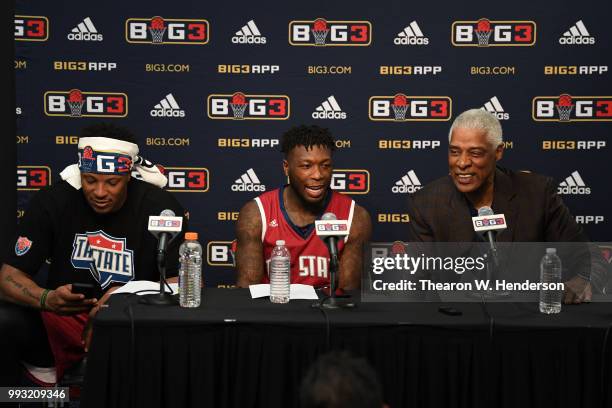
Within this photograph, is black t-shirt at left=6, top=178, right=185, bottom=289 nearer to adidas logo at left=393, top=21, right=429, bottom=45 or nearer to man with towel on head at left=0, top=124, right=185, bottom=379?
man with towel on head at left=0, top=124, right=185, bottom=379

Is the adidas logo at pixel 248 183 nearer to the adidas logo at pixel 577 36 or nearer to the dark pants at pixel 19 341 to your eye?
the dark pants at pixel 19 341

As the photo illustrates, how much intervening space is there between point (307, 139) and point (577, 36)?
6.54 feet

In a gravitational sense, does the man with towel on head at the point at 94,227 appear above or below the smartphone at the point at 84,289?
above

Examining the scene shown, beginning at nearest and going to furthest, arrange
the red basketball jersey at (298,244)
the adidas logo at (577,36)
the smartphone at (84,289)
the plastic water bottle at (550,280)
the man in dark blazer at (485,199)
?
the plastic water bottle at (550,280)
the smartphone at (84,289)
the man in dark blazer at (485,199)
the red basketball jersey at (298,244)
the adidas logo at (577,36)

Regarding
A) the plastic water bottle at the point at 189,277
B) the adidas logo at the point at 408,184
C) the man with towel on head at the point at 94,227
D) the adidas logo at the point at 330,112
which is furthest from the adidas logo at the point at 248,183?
the plastic water bottle at the point at 189,277

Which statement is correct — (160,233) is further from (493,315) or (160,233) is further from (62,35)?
(62,35)

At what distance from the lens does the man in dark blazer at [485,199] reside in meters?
3.42

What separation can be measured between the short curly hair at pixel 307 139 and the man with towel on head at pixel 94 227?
0.65 m

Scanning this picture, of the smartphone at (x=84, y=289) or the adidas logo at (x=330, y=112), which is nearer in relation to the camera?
the smartphone at (x=84, y=289)

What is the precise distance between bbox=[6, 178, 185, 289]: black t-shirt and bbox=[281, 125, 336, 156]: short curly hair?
74 centimetres

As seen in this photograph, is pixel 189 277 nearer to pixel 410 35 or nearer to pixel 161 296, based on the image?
pixel 161 296

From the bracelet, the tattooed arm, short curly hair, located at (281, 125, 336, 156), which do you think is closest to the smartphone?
the tattooed arm

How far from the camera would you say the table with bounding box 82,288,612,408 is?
257 cm

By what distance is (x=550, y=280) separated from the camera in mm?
2836
